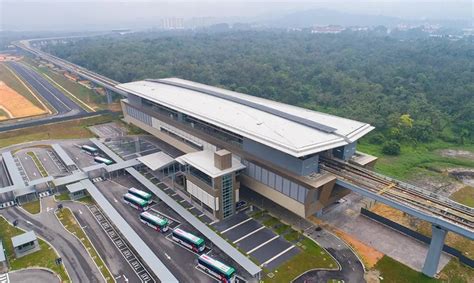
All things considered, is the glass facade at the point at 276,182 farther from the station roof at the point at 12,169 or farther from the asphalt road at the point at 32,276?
the station roof at the point at 12,169

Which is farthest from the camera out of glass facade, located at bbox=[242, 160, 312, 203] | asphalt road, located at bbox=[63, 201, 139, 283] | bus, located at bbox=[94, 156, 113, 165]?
bus, located at bbox=[94, 156, 113, 165]

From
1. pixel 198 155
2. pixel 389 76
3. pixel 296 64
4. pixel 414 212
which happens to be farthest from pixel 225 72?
pixel 414 212

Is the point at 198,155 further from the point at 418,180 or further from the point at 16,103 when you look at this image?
the point at 16,103

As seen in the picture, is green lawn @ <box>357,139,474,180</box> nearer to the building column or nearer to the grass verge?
the building column

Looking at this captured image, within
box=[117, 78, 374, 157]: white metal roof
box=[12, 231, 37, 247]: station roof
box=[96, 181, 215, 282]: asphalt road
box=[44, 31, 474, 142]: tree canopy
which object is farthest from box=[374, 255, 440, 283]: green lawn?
box=[44, 31, 474, 142]: tree canopy

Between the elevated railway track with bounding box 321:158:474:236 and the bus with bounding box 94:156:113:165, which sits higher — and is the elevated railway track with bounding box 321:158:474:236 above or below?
above

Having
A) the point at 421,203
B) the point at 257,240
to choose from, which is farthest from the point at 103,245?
the point at 421,203
